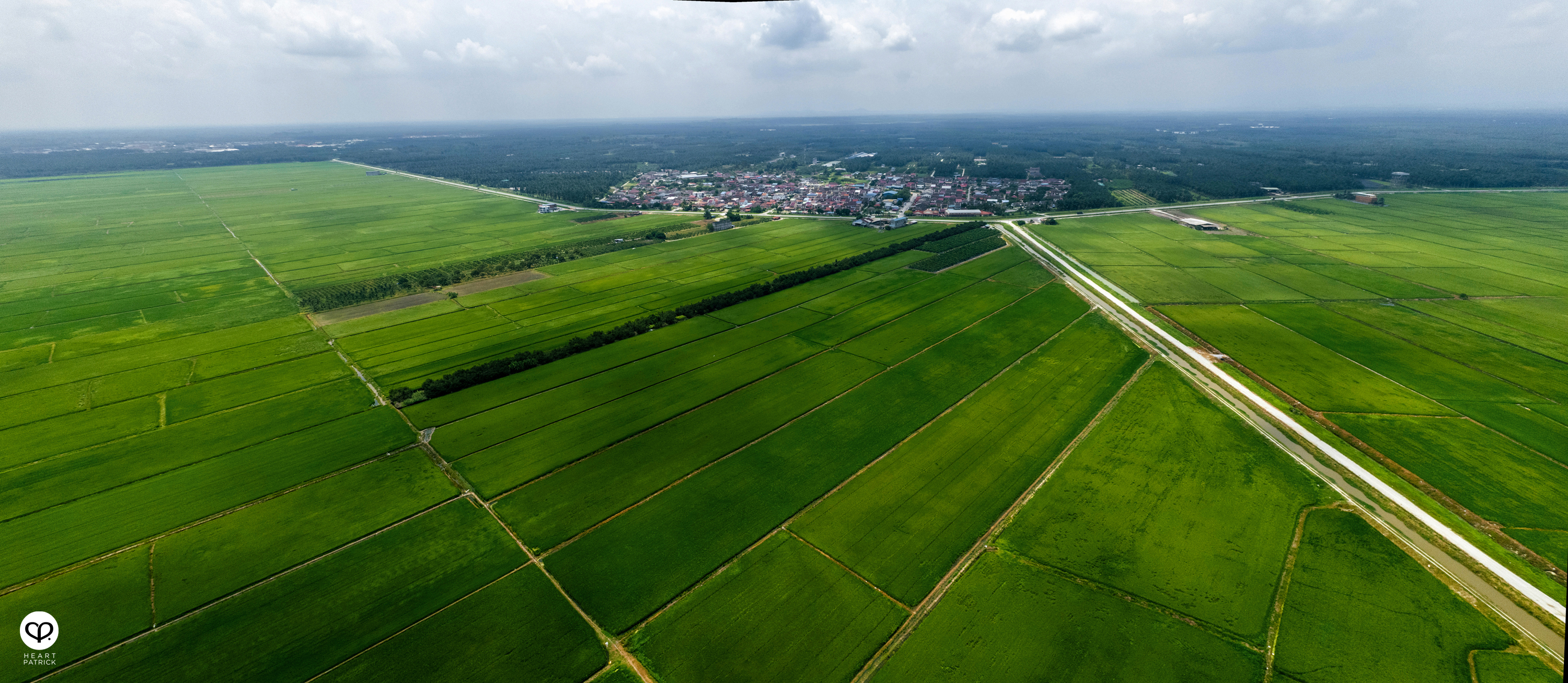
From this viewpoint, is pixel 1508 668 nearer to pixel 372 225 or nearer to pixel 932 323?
pixel 932 323

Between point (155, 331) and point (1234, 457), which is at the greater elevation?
Answer: point (155, 331)

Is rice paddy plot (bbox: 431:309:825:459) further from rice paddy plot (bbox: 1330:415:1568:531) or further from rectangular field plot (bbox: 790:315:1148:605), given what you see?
rice paddy plot (bbox: 1330:415:1568:531)

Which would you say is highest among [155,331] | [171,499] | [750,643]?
[155,331]

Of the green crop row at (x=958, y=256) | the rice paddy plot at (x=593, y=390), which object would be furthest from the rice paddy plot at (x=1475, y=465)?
the green crop row at (x=958, y=256)

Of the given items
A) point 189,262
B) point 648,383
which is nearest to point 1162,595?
point 648,383

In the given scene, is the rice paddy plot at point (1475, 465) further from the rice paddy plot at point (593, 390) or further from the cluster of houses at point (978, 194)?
the cluster of houses at point (978, 194)

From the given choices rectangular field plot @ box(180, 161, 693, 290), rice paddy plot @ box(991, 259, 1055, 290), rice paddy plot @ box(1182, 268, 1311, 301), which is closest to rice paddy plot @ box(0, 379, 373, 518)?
rectangular field plot @ box(180, 161, 693, 290)

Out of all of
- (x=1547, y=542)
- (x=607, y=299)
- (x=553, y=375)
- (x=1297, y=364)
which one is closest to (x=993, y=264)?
(x=1297, y=364)

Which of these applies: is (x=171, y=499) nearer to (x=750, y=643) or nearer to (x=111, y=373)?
(x=111, y=373)
